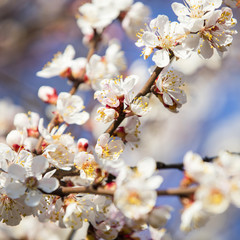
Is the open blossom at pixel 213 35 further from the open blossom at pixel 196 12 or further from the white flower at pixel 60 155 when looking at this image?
the white flower at pixel 60 155

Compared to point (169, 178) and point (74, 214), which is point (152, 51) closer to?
point (74, 214)

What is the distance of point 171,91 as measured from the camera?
1495 mm

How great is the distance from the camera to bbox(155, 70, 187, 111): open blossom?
146 centimetres

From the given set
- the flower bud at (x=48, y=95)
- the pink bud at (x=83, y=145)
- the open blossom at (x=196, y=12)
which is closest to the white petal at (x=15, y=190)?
the pink bud at (x=83, y=145)

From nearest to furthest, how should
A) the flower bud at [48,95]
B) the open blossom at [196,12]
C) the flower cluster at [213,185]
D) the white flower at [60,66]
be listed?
the flower cluster at [213,185]
the open blossom at [196,12]
the flower bud at [48,95]
the white flower at [60,66]

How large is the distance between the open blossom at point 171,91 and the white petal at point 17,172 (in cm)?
60

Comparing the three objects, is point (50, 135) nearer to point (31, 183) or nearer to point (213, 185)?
point (31, 183)

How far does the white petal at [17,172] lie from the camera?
4.01 ft

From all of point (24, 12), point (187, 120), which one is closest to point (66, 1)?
point (24, 12)

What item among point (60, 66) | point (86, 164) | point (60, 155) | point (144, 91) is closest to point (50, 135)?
point (60, 155)

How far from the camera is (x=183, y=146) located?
4789 millimetres

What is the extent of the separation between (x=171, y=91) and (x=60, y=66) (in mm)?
759

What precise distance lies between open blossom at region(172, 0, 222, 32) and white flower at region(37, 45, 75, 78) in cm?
A: 75

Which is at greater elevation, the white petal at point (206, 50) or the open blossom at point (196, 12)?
the open blossom at point (196, 12)
